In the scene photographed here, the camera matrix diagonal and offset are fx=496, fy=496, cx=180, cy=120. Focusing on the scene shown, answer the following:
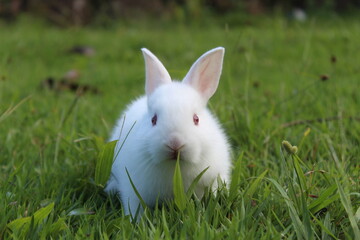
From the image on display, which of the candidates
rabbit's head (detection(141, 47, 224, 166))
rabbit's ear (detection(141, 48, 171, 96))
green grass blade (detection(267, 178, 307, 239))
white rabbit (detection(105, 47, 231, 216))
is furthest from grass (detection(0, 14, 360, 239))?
rabbit's ear (detection(141, 48, 171, 96))

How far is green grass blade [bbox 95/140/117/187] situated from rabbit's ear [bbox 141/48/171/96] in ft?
Result: 1.19

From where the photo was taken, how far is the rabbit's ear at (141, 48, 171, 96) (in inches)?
99.3

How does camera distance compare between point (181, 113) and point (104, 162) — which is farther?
point (104, 162)

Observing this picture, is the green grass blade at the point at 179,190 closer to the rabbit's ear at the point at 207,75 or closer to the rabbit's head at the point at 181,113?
the rabbit's head at the point at 181,113

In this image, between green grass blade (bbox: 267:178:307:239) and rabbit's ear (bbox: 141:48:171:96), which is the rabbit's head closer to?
rabbit's ear (bbox: 141:48:171:96)

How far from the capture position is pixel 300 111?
3.82 meters

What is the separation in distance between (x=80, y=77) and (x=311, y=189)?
12.9ft

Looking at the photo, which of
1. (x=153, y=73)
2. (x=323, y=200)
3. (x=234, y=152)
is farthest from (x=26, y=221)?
(x=234, y=152)

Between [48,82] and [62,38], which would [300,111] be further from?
[62,38]

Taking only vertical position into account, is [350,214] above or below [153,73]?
below

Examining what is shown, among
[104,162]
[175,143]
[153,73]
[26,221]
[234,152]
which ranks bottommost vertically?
[234,152]

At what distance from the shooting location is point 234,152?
10.3 feet

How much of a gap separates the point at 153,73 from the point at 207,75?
0.28 m

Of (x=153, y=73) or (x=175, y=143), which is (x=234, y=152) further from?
(x=175, y=143)
